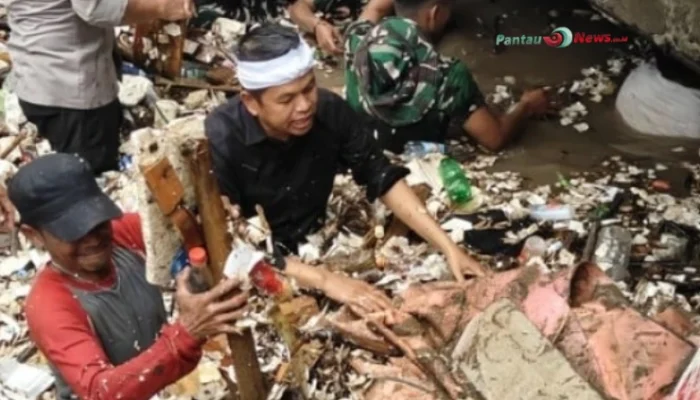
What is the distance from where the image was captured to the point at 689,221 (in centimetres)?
508

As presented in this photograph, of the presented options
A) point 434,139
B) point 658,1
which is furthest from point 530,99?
point 658,1

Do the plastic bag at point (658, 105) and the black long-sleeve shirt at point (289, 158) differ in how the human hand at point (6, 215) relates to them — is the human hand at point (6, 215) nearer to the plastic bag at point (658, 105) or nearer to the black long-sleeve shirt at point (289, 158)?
the black long-sleeve shirt at point (289, 158)

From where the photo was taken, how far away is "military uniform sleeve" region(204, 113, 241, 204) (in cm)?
410

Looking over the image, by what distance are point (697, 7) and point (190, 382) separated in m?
2.77

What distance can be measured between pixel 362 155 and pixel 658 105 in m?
2.48

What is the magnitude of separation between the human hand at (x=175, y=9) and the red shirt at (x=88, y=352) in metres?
2.01

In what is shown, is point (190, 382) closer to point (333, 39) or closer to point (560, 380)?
point (560, 380)

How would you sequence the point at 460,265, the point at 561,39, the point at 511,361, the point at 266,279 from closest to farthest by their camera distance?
the point at 266,279, the point at 511,361, the point at 460,265, the point at 561,39

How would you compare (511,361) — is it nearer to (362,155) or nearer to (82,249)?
(362,155)

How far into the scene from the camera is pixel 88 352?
279 cm

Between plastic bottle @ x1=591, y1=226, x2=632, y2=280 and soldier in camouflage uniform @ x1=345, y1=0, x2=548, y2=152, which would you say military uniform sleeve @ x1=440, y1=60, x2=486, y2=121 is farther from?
plastic bottle @ x1=591, y1=226, x2=632, y2=280

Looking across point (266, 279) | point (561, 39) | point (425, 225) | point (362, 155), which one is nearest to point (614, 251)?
point (425, 225)

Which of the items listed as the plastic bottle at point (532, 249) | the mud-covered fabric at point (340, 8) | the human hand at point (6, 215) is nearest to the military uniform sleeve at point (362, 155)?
the plastic bottle at point (532, 249)

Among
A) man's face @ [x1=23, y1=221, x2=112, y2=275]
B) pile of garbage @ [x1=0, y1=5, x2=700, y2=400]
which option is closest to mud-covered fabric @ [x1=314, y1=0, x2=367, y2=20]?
pile of garbage @ [x1=0, y1=5, x2=700, y2=400]
